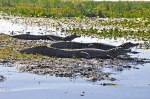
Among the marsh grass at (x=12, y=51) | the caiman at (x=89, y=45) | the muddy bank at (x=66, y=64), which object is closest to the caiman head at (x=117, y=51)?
the muddy bank at (x=66, y=64)

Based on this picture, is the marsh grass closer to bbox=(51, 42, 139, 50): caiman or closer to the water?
bbox=(51, 42, 139, 50): caiman

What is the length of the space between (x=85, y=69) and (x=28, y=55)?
9.10 ft

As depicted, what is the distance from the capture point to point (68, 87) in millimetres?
10719

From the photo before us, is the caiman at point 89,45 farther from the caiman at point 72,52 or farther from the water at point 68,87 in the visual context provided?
the water at point 68,87

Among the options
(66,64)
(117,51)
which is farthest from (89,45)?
(66,64)

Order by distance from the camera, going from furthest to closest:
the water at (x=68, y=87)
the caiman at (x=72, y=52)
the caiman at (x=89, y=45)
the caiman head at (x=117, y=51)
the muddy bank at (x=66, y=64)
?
the caiman at (x=89, y=45) < the caiman head at (x=117, y=51) < the caiman at (x=72, y=52) < the muddy bank at (x=66, y=64) < the water at (x=68, y=87)

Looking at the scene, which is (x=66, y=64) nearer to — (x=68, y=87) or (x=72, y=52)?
(x=72, y=52)

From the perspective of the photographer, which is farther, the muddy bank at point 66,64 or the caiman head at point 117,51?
the caiman head at point 117,51

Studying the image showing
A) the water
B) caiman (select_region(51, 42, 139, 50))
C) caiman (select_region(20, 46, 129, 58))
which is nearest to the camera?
the water

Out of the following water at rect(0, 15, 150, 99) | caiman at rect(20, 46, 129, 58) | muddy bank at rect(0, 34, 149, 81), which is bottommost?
water at rect(0, 15, 150, 99)

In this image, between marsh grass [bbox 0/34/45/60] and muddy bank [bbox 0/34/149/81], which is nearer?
muddy bank [bbox 0/34/149/81]

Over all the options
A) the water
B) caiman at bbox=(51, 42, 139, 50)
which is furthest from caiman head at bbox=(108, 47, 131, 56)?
the water

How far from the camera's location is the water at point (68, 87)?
32.7 feet

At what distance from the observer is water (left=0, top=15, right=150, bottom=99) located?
32.7 ft
